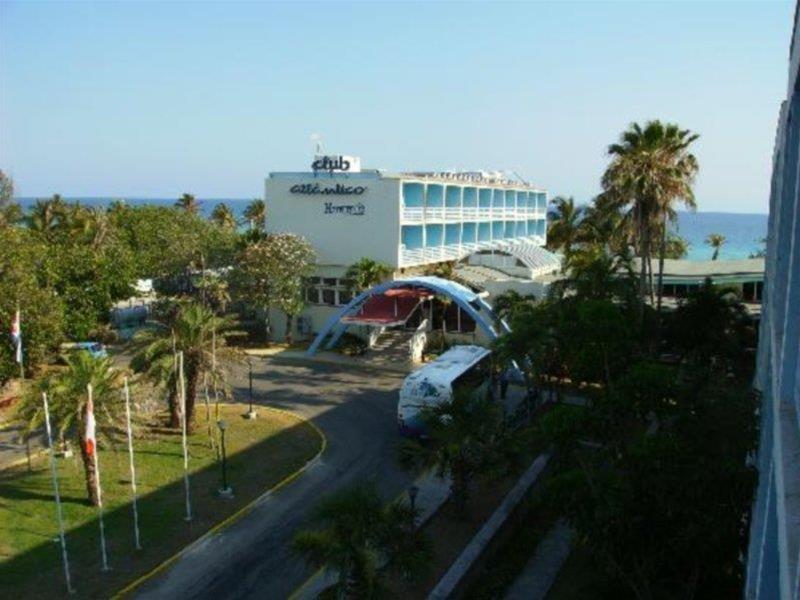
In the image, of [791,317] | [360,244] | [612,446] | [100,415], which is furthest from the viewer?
[360,244]

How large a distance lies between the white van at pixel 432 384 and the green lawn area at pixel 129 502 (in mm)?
3803

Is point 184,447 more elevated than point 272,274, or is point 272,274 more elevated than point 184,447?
point 272,274

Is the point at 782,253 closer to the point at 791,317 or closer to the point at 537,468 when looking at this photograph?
the point at 791,317

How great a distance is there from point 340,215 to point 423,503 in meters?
29.4

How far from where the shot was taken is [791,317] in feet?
27.3

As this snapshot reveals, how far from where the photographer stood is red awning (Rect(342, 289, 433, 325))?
141 ft

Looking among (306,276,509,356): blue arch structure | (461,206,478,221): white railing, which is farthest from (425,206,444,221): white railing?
(306,276,509,356): blue arch structure

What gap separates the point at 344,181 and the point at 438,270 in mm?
9129

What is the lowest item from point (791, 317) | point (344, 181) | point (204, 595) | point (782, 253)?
point (204, 595)

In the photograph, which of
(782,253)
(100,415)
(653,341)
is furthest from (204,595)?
(653,341)

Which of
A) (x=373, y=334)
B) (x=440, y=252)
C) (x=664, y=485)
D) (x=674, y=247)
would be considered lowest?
(x=373, y=334)

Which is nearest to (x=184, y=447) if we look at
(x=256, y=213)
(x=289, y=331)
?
(x=289, y=331)

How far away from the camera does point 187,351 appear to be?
90.7 feet

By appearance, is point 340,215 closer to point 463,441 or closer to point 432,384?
point 432,384
